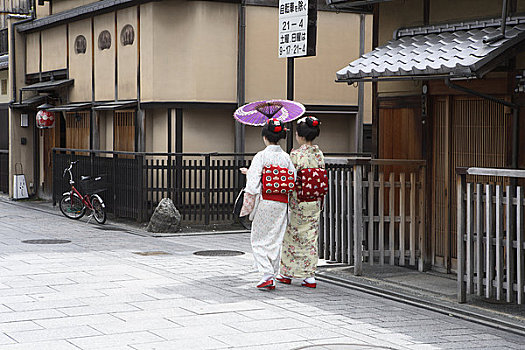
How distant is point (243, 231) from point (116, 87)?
5308mm

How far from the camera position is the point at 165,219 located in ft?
52.2

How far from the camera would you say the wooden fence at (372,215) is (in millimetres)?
10797

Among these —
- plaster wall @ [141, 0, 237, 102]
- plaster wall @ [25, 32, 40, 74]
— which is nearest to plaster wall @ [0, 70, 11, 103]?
plaster wall @ [25, 32, 40, 74]

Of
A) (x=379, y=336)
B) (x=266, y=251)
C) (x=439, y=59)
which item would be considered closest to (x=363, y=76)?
(x=439, y=59)

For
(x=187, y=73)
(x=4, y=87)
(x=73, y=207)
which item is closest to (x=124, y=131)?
(x=73, y=207)

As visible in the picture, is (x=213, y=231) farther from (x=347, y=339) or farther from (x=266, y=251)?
(x=347, y=339)

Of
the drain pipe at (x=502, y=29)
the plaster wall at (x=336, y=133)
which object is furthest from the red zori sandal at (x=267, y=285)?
the plaster wall at (x=336, y=133)

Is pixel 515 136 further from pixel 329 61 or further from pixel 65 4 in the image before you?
pixel 65 4

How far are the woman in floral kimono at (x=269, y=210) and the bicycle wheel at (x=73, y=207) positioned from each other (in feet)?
30.0

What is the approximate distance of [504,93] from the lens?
9.92 metres

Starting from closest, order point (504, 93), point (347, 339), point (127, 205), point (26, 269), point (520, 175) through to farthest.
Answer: point (347, 339)
point (520, 175)
point (504, 93)
point (26, 269)
point (127, 205)

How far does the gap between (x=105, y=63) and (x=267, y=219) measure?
11190mm

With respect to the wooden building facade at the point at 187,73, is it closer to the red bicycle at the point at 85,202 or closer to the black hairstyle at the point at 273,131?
the red bicycle at the point at 85,202

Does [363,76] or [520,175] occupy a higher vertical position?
[363,76]
